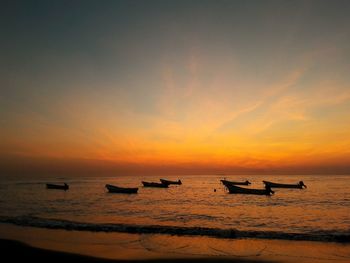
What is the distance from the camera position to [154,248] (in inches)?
631

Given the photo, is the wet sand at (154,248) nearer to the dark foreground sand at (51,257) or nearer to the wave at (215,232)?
the dark foreground sand at (51,257)

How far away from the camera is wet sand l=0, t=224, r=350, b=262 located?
1371 centimetres

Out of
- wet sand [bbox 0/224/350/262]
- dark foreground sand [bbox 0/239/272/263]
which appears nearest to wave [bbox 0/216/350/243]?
wet sand [bbox 0/224/350/262]

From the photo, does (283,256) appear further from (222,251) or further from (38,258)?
(38,258)

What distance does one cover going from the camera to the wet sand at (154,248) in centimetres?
1371

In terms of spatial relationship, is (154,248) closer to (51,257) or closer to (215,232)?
(51,257)

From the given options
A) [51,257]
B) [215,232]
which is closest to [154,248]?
[51,257]

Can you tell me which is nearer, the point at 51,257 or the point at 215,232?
the point at 51,257

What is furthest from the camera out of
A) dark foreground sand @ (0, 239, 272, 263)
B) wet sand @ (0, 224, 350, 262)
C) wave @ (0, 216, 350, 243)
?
wave @ (0, 216, 350, 243)

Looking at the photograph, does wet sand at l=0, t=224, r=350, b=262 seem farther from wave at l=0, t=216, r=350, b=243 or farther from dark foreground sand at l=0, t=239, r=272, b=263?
wave at l=0, t=216, r=350, b=243

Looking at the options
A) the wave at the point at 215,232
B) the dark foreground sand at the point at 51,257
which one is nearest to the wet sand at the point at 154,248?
the dark foreground sand at the point at 51,257

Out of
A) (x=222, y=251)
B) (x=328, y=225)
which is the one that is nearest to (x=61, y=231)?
(x=222, y=251)

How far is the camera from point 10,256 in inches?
518

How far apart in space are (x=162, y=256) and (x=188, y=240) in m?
4.78
